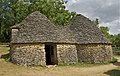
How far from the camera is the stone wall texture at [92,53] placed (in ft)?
80.5

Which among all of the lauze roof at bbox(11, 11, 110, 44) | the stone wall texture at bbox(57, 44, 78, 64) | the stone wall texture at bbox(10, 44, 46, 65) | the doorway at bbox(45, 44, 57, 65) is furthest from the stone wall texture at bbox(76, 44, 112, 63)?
the stone wall texture at bbox(10, 44, 46, 65)

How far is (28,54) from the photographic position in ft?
70.2

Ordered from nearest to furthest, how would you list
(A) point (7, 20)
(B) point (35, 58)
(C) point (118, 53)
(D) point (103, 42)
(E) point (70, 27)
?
(B) point (35, 58)
(D) point (103, 42)
(E) point (70, 27)
(C) point (118, 53)
(A) point (7, 20)

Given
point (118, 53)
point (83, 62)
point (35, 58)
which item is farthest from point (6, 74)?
point (118, 53)

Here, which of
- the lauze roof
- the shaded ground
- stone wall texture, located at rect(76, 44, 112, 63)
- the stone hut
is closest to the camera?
the shaded ground

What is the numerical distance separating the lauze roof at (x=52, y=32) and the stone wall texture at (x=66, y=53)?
56cm

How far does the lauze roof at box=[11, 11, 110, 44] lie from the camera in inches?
875

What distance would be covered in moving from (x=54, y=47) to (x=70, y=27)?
492cm

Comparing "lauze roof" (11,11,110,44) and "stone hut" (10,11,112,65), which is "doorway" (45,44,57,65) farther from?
"lauze roof" (11,11,110,44)

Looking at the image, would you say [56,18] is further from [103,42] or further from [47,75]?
[47,75]

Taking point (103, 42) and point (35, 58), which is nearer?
point (35, 58)

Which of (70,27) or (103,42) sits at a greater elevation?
(70,27)

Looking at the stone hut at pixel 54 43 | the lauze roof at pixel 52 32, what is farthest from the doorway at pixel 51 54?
the lauze roof at pixel 52 32

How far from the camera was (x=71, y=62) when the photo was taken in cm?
2320
